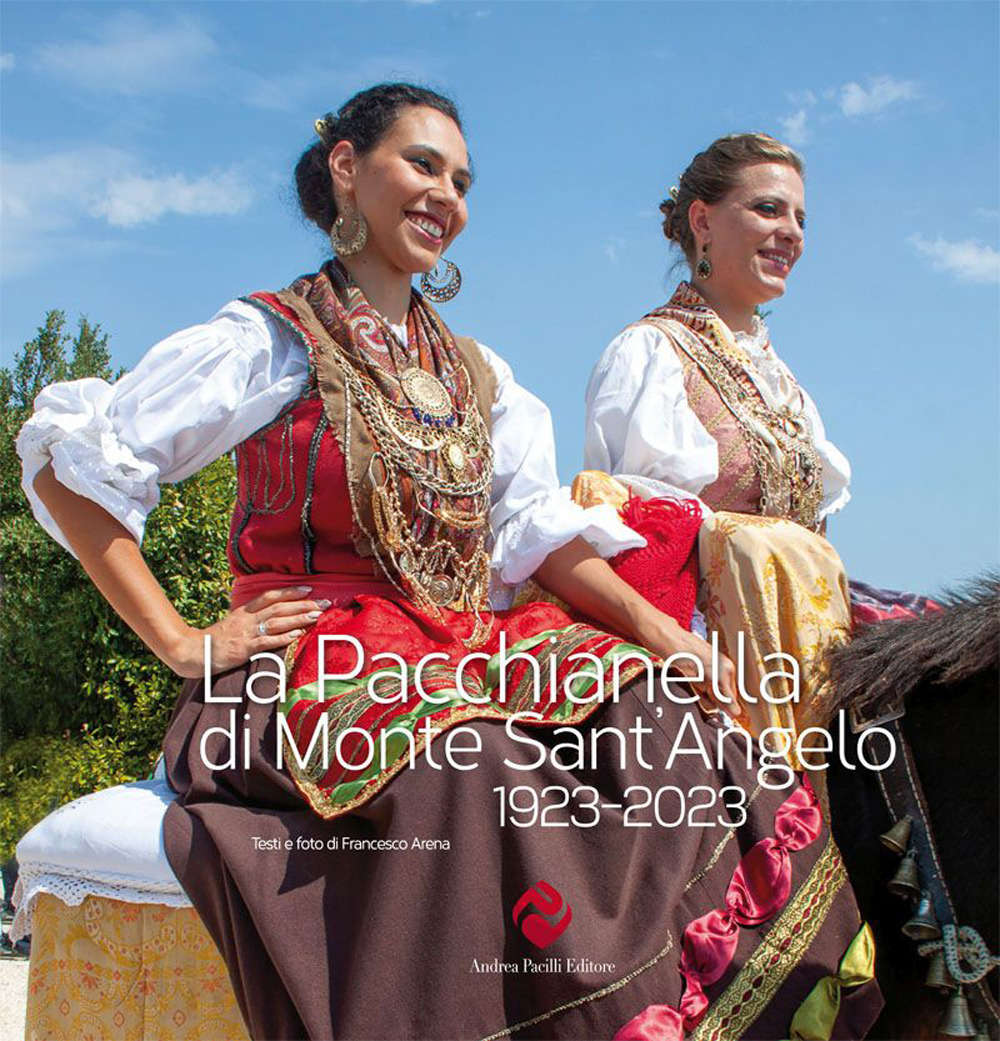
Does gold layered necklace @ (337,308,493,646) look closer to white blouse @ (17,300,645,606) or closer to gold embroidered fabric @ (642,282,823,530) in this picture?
white blouse @ (17,300,645,606)

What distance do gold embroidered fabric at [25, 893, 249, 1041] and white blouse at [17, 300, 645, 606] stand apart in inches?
28.3

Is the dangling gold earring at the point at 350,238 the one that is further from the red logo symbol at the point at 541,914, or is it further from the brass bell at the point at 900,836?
the brass bell at the point at 900,836

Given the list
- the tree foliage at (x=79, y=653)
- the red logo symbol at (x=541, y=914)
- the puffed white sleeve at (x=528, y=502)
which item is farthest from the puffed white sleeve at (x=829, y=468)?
the tree foliage at (x=79, y=653)

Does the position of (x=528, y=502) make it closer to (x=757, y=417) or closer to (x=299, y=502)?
(x=299, y=502)

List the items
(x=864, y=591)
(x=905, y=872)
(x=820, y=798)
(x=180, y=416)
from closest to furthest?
(x=905, y=872)
(x=820, y=798)
(x=180, y=416)
(x=864, y=591)

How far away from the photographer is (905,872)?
209 centimetres

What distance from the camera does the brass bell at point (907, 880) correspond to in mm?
2082

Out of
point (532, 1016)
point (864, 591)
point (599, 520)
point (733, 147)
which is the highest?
point (733, 147)

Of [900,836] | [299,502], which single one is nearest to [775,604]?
[900,836]

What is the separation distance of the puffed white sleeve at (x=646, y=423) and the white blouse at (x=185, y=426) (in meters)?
0.38

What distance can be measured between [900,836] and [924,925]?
0.15 m

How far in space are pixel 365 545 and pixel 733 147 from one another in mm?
1766

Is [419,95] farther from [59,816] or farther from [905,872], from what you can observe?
[905,872]

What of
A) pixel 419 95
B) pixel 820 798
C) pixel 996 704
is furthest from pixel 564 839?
pixel 419 95
